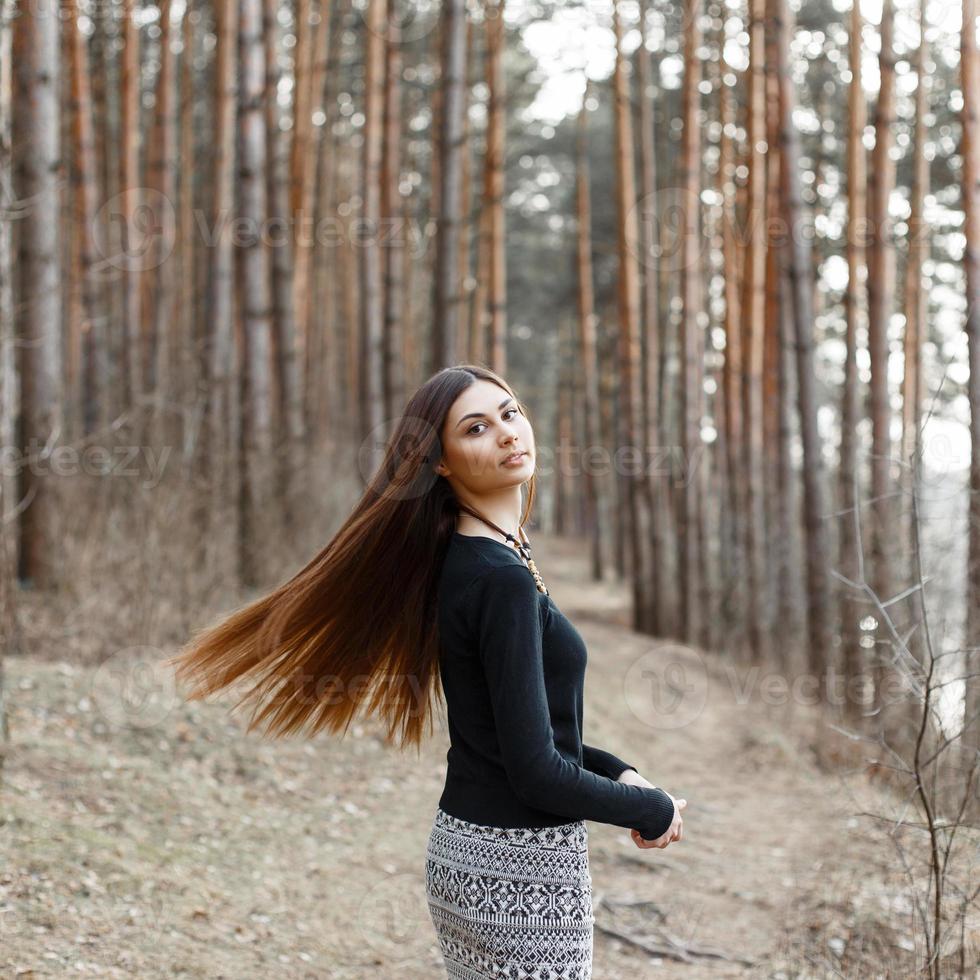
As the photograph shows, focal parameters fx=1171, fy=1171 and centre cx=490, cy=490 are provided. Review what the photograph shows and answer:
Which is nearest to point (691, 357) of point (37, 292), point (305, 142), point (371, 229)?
point (371, 229)

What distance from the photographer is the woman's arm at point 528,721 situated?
2162 millimetres

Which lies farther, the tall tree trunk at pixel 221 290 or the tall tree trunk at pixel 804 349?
the tall tree trunk at pixel 804 349

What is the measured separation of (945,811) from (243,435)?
6377 mm

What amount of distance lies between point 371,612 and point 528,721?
23.2 inches

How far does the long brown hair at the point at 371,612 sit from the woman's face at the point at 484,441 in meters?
0.03

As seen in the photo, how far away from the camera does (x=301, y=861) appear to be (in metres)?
5.12

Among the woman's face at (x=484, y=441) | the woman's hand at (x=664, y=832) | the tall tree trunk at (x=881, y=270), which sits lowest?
the woman's hand at (x=664, y=832)

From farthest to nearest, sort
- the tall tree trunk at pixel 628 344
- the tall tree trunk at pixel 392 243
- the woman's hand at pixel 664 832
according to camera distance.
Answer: the tall tree trunk at pixel 628 344
the tall tree trunk at pixel 392 243
the woman's hand at pixel 664 832

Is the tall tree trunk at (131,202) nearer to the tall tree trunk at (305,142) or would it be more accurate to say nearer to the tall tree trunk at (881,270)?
the tall tree trunk at (305,142)

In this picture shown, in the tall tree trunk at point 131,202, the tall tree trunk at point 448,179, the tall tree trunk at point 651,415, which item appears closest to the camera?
the tall tree trunk at point 448,179

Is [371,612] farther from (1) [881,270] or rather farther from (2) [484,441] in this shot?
(1) [881,270]

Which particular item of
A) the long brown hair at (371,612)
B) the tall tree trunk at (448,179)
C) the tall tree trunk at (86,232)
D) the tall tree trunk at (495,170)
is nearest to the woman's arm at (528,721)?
the long brown hair at (371,612)

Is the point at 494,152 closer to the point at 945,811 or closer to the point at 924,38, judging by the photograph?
the point at 924,38

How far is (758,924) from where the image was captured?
518 centimetres
